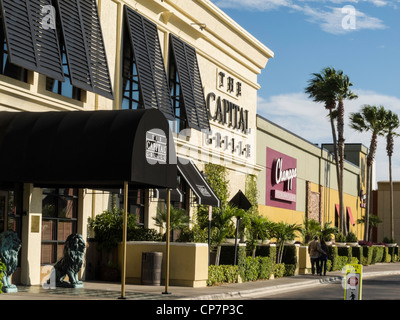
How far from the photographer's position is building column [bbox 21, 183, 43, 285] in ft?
69.3

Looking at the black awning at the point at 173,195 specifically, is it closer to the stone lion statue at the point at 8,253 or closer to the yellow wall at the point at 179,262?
the yellow wall at the point at 179,262

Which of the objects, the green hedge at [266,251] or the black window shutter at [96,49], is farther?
the green hedge at [266,251]

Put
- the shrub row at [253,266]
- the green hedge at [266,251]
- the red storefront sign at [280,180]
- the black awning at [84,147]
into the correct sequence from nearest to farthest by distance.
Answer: the black awning at [84,147], the shrub row at [253,266], the green hedge at [266,251], the red storefront sign at [280,180]

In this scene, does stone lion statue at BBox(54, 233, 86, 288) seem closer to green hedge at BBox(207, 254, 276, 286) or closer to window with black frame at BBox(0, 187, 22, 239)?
window with black frame at BBox(0, 187, 22, 239)

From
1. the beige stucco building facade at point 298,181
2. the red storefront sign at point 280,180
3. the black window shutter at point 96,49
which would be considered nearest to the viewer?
the black window shutter at point 96,49

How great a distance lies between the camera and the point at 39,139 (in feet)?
62.2

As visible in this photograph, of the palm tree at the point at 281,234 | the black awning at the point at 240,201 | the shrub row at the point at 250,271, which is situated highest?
the black awning at the point at 240,201

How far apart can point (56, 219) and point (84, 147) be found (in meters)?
5.15

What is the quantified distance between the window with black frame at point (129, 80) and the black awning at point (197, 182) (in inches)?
126

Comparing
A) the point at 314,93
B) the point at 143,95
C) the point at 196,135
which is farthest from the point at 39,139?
the point at 314,93

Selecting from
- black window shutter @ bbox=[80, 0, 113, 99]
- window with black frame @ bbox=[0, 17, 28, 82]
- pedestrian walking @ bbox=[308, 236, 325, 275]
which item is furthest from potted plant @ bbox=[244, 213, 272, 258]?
window with black frame @ bbox=[0, 17, 28, 82]

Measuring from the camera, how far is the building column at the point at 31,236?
21109 millimetres

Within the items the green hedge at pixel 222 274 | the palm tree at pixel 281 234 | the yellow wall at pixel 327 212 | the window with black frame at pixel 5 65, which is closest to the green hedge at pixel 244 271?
the green hedge at pixel 222 274

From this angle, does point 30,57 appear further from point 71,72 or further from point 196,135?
point 196,135
